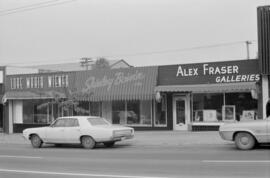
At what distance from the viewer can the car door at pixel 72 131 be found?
64.9ft

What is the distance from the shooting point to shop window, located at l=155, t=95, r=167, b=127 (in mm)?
27734

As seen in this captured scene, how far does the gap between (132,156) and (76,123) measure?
548 cm

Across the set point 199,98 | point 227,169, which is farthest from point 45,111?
point 227,169

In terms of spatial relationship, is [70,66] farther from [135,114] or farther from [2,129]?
[135,114]

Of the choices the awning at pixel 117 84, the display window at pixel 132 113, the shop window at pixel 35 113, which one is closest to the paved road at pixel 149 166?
the awning at pixel 117 84

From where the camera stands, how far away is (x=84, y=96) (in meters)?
27.8

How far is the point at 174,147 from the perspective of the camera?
1867cm

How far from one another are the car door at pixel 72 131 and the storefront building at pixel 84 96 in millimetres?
6071

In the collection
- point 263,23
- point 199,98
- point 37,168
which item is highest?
point 263,23

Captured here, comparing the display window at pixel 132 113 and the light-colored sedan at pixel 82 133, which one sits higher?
the display window at pixel 132 113

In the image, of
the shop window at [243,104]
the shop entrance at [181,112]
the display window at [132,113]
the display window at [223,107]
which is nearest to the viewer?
the shop window at [243,104]

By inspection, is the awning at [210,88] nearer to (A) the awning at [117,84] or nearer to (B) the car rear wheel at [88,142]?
(A) the awning at [117,84]

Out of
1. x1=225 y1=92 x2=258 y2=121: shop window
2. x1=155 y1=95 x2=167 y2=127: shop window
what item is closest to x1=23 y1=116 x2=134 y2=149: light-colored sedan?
x1=155 y1=95 x2=167 y2=127: shop window

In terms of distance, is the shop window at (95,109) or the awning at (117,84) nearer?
the awning at (117,84)
